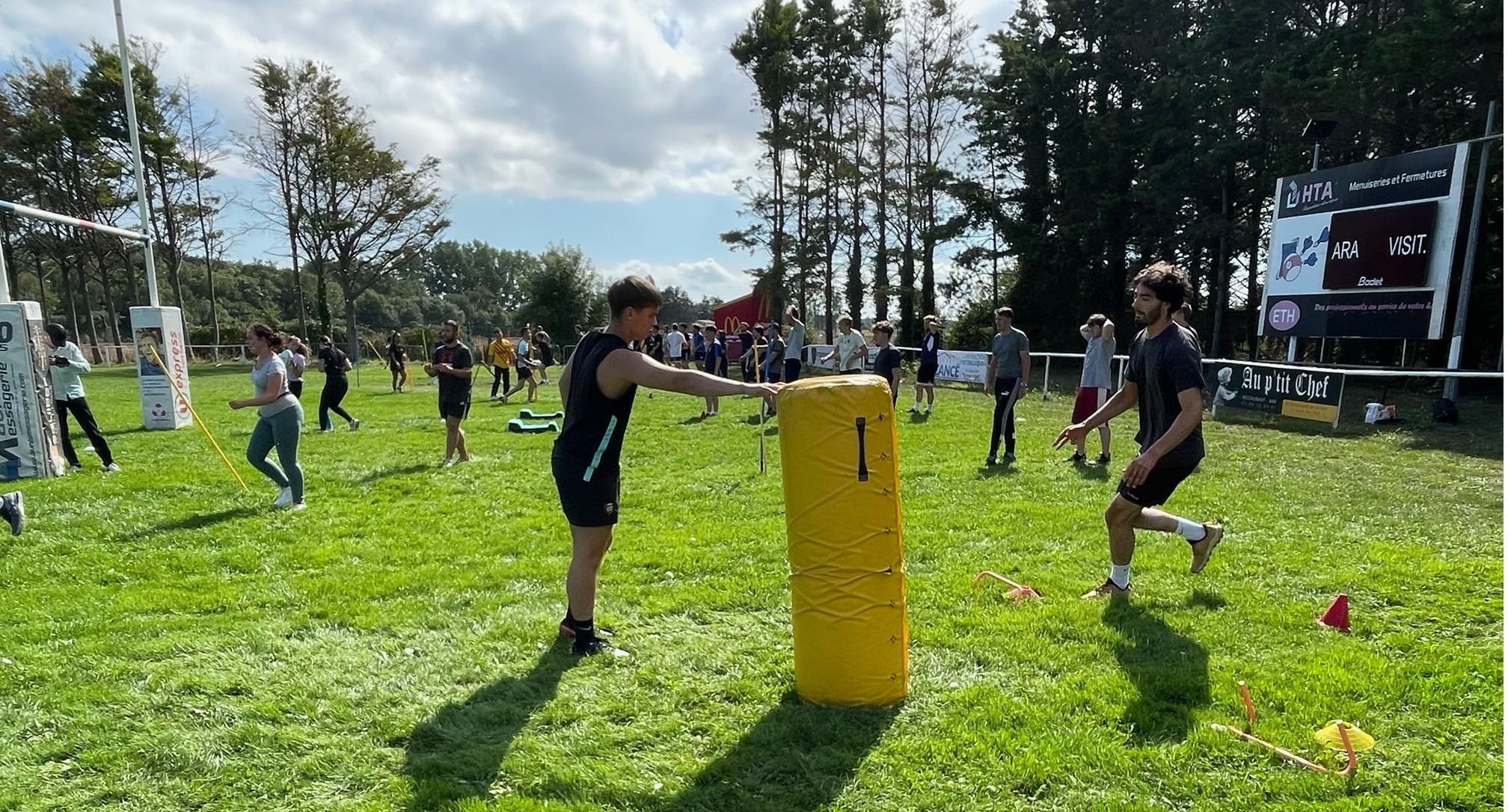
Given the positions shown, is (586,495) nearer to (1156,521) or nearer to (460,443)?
(1156,521)

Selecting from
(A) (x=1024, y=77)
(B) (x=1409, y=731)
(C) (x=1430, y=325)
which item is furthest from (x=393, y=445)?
(A) (x=1024, y=77)

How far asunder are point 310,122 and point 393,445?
36.1m

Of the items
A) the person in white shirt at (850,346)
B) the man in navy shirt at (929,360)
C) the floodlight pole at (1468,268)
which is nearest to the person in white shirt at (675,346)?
the man in navy shirt at (929,360)

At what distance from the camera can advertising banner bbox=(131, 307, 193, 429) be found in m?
13.5

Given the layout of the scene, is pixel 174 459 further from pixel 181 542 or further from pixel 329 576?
pixel 329 576

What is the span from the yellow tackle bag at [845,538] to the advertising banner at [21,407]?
32.5 ft

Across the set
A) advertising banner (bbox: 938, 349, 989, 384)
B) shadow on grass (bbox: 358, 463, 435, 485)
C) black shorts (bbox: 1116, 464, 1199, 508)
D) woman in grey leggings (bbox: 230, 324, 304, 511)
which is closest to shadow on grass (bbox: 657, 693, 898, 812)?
black shorts (bbox: 1116, 464, 1199, 508)

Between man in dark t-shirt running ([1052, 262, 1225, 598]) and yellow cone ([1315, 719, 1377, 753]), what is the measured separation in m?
1.47

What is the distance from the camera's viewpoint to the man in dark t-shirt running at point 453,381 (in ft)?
32.5

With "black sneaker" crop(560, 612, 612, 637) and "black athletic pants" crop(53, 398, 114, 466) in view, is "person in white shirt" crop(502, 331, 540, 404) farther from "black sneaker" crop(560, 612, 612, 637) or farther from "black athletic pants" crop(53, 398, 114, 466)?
"black sneaker" crop(560, 612, 612, 637)

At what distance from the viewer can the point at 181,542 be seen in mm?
6465

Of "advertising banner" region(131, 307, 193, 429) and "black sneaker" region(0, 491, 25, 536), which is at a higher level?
"advertising banner" region(131, 307, 193, 429)

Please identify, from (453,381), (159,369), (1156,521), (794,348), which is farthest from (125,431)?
(1156,521)

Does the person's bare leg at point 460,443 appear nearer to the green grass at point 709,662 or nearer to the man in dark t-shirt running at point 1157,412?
the green grass at point 709,662
